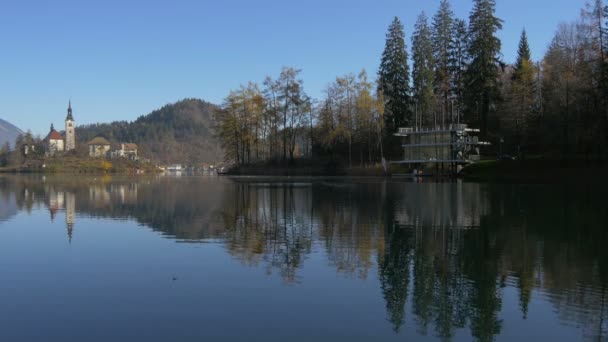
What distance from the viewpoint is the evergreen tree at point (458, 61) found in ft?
252

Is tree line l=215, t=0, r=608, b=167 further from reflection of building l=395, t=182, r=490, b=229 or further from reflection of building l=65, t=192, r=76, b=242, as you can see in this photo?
reflection of building l=65, t=192, r=76, b=242

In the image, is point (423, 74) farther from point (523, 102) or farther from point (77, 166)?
point (77, 166)

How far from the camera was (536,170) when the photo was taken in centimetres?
5628

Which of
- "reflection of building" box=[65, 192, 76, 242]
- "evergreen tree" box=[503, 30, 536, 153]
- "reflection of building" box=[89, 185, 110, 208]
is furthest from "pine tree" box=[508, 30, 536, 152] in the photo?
"reflection of building" box=[65, 192, 76, 242]

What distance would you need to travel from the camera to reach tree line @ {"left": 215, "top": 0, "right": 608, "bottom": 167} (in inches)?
2228

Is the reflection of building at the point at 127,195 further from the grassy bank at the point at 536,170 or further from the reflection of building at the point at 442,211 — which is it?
the grassy bank at the point at 536,170

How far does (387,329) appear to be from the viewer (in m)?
8.24

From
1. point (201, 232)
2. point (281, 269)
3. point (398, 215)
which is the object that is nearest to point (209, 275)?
→ point (281, 269)

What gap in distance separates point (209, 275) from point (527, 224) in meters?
13.4

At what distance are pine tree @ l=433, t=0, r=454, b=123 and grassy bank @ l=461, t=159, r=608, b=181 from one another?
20839 mm

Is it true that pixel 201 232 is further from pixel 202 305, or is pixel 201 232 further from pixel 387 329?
pixel 387 329

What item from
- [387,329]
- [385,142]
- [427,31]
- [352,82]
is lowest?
[387,329]

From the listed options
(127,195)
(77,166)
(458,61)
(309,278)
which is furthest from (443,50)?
(77,166)

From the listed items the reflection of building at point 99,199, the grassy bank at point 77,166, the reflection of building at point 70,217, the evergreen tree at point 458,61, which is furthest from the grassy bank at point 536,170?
the grassy bank at point 77,166
